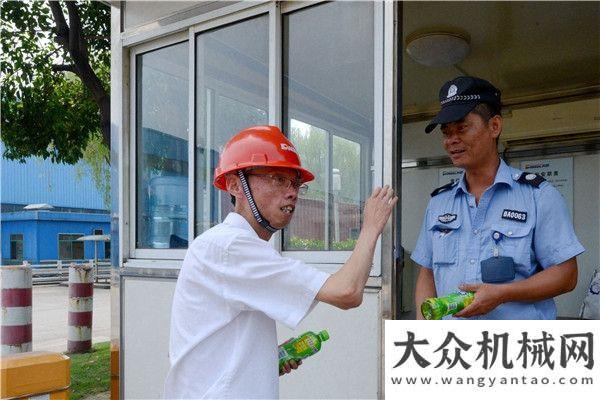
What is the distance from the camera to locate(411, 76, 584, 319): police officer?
6.50ft

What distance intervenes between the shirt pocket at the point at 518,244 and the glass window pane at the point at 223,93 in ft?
5.46

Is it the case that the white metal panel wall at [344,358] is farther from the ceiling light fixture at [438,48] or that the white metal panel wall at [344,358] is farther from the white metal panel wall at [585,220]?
the white metal panel wall at [585,220]

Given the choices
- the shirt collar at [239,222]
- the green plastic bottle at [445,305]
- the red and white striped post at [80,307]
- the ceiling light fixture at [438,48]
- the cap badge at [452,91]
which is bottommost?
the red and white striped post at [80,307]

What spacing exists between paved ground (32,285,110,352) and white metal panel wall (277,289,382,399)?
5.97m

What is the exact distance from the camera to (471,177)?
2.26 metres

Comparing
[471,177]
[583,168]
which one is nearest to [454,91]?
[471,177]

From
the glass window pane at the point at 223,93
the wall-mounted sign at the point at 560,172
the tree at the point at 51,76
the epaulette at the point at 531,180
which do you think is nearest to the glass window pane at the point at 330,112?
the glass window pane at the point at 223,93

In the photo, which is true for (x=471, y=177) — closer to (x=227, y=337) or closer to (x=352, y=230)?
(x=352, y=230)

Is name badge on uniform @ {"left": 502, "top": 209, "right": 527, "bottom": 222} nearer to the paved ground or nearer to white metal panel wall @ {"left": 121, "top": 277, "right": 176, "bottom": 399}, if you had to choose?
white metal panel wall @ {"left": 121, "top": 277, "right": 176, "bottom": 399}

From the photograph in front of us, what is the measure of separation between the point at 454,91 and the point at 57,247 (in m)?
28.1

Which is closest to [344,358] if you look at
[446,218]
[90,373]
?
[446,218]

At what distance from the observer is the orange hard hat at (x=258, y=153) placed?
180 cm

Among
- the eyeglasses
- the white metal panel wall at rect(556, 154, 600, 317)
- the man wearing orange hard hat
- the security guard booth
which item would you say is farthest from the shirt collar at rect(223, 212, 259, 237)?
the white metal panel wall at rect(556, 154, 600, 317)

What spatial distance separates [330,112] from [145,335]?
6.29 feet
